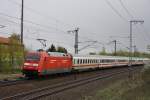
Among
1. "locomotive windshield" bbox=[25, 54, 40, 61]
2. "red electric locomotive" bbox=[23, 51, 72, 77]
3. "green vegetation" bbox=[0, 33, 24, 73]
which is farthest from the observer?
"green vegetation" bbox=[0, 33, 24, 73]

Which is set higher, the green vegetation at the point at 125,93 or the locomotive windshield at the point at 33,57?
the locomotive windshield at the point at 33,57

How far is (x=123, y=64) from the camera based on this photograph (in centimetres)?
8625

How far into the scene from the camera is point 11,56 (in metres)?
42.7

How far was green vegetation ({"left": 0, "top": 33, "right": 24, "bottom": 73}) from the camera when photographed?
40.9 m

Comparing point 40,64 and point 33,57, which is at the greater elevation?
point 33,57

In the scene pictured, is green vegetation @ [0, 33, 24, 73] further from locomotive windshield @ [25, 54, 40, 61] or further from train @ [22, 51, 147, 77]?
locomotive windshield @ [25, 54, 40, 61]

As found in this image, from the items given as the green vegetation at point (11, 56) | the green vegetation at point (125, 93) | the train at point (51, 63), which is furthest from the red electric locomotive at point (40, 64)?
the green vegetation at point (125, 93)

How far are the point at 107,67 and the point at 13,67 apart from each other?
30794 millimetres

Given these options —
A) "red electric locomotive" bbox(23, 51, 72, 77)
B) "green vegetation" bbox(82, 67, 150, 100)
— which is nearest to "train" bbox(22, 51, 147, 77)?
"red electric locomotive" bbox(23, 51, 72, 77)

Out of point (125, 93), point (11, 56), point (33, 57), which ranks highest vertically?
point (11, 56)

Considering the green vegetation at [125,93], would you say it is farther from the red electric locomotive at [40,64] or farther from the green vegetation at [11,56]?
the green vegetation at [11,56]

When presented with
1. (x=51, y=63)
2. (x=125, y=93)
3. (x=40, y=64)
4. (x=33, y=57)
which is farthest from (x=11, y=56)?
(x=125, y=93)

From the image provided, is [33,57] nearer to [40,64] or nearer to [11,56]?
[40,64]

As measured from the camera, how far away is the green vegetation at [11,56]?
134ft
